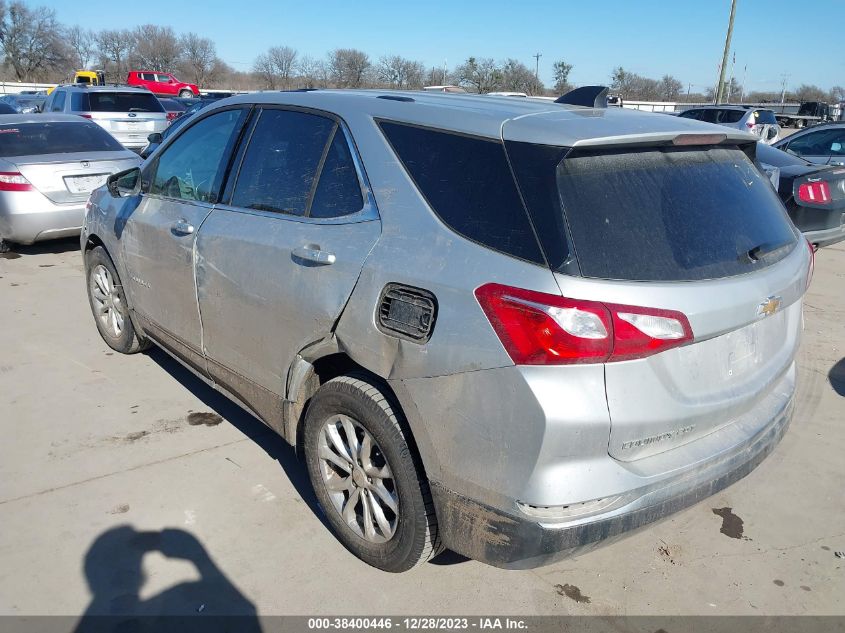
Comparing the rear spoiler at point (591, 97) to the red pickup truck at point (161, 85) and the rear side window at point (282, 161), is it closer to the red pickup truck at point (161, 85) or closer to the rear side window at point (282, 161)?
the rear side window at point (282, 161)

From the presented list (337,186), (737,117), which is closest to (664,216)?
(337,186)

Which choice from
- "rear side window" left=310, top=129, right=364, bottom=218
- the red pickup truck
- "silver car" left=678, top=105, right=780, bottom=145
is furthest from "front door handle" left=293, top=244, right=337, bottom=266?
the red pickup truck

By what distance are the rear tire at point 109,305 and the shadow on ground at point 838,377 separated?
473 cm

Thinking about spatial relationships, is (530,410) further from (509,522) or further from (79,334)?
(79,334)

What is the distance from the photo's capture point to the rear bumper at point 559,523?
226 centimetres

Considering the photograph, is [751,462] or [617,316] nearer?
[617,316]

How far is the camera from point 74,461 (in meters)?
3.75

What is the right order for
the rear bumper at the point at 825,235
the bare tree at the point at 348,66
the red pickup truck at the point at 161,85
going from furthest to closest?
the bare tree at the point at 348,66 → the red pickup truck at the point at 161,85 → the rear bumper at the point at 825,235

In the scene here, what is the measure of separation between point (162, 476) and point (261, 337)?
100 cm

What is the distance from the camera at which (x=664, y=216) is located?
242cm

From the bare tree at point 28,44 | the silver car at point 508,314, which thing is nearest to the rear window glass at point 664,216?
the silver car at point 508,314

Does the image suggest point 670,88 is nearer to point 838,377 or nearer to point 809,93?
point 809,93

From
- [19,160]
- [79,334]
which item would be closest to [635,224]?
[79,334]

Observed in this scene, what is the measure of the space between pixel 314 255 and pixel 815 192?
644cm
